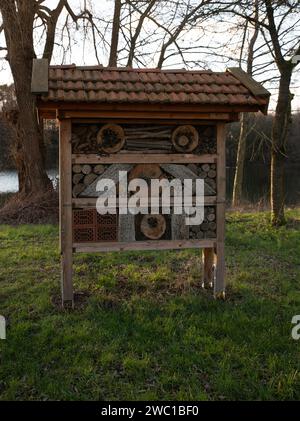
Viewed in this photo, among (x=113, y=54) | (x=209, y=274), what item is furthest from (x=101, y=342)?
(x=113, y=54)

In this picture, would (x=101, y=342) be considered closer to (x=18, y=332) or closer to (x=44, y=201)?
(x=18, y=332)

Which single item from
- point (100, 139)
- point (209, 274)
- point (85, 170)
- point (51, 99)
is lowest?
point (209, 274)

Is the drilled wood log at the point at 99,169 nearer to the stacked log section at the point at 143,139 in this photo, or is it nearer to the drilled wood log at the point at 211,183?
the stacked log section at the point at 143,139

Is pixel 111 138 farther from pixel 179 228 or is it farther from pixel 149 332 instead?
pixel 149 332

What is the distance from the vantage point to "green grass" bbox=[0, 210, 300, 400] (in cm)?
355

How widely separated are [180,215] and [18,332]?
2.30 metres

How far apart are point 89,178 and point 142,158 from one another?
2.20ft

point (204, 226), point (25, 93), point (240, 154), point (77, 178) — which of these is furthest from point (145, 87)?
point (240, 154)

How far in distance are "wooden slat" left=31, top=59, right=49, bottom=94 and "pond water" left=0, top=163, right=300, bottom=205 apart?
1173cm

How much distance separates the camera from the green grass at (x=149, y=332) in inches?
140

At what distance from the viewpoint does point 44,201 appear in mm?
12070

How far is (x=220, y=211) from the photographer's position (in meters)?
5.26

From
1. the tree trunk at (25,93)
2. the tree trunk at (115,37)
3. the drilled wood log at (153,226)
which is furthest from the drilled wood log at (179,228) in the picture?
the tree trunk at (115,37)

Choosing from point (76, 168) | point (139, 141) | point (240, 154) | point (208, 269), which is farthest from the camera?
point (240, 154)
